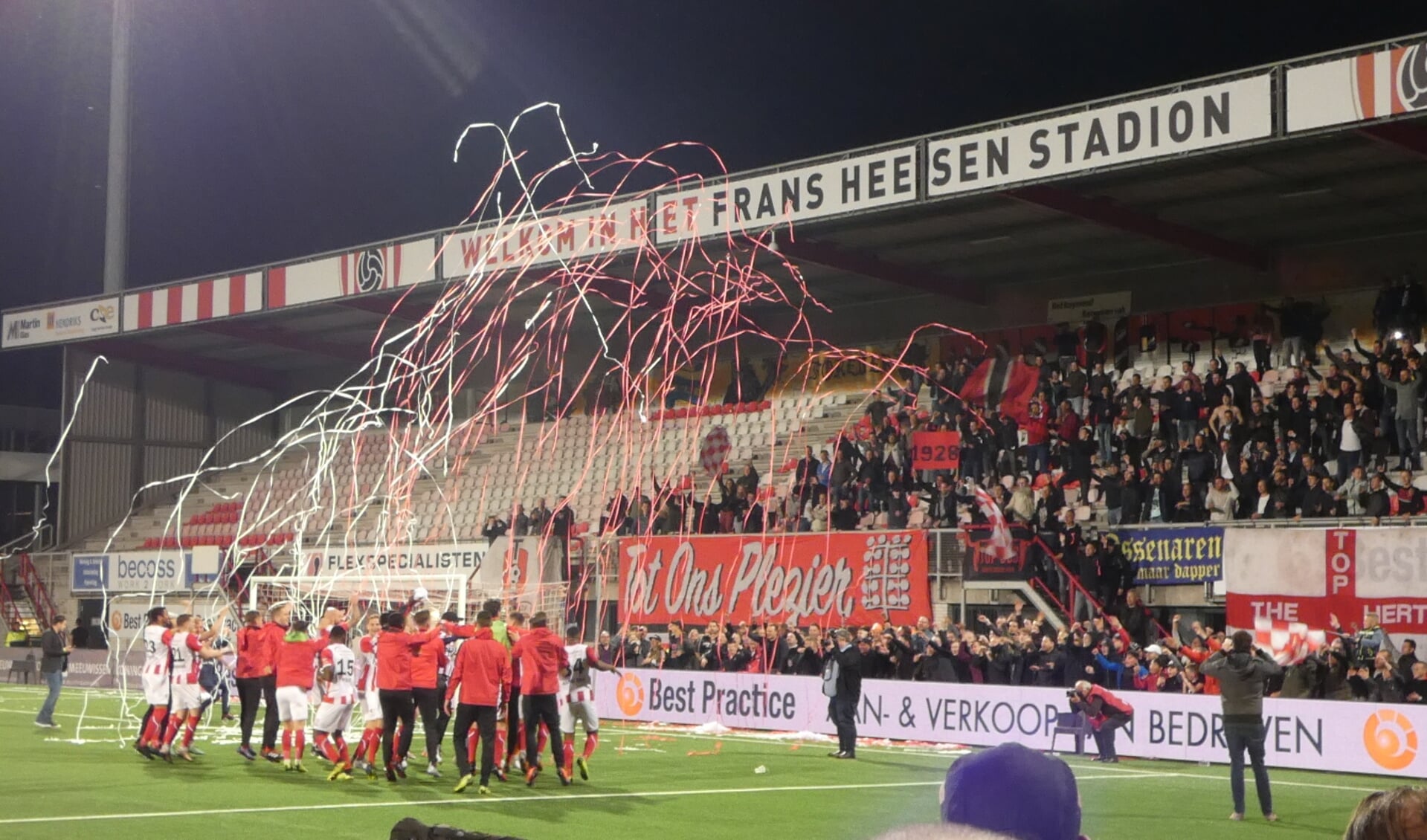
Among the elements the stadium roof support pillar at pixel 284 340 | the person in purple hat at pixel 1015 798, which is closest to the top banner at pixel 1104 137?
the stadium roof support pillar at pixel 284 340

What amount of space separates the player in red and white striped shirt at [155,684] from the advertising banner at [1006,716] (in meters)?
9.76

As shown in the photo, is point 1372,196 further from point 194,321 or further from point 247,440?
point 247,440

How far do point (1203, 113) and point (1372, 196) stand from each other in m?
6.30

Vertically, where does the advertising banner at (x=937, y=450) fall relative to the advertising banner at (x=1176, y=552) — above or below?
above

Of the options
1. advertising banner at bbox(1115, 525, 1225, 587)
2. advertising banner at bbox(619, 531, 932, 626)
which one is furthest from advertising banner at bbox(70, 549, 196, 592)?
advertising banner at bbox(1115, 525, 1225, 587)

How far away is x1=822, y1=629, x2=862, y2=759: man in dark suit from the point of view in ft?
73.0

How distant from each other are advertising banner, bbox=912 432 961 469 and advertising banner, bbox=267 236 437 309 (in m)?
11.6

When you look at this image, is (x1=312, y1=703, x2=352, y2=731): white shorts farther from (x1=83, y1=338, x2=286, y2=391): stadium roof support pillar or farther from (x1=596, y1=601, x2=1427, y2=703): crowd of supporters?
(x1=83, y1=338, x2=286, y2=391): stadium roof support pillar

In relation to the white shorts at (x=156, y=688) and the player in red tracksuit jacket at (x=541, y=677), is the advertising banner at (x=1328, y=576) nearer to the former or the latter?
the player in red tracksuit jacket at (x=541, y=677)

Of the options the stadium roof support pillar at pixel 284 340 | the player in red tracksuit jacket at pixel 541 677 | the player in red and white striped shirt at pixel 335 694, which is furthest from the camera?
the stadium roof support pillar at pixel 284 340

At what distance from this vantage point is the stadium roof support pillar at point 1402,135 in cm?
2384

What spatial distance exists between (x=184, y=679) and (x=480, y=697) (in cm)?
522

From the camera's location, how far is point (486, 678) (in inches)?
673

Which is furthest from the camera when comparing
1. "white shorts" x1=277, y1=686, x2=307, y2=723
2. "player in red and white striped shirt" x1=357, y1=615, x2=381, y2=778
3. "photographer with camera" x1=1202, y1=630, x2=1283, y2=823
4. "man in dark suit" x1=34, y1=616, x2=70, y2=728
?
"man in dark suit" x1=34, y1=616, x2=70, y2=728
